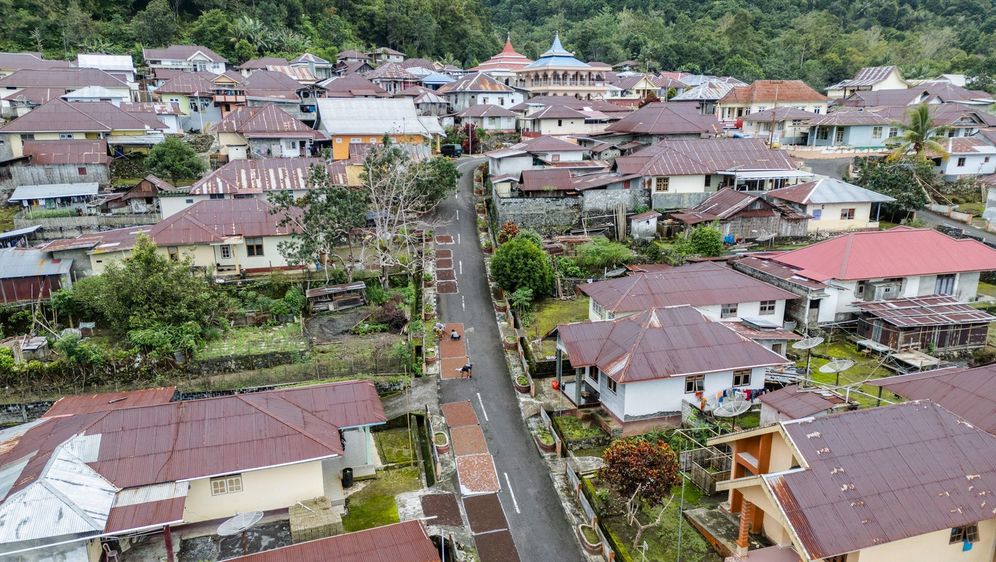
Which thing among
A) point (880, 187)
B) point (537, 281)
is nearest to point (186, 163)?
point (537, 281)

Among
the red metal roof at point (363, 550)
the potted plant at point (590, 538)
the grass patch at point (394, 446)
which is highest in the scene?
the red metal roof at point (363, 550)

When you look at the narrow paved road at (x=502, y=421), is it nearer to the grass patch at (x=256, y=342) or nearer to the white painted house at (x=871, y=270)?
the grass patch at (x=256, y=342)

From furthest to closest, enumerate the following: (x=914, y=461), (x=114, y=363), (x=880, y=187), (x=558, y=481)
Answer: (x=880, y=187) → (x=114, y=363) → (x=558, y=481) → (x=914, y=461)

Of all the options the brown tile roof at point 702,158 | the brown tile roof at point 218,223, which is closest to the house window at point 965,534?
the brown tile roof at point 218,223

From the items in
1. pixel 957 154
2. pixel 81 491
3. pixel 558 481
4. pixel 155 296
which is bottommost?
pixel 558 481

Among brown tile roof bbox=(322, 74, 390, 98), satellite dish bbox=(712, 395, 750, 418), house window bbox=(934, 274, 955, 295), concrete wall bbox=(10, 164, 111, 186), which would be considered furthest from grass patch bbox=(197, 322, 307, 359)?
brown tile roof bbox=(322, 74, 390, 98)

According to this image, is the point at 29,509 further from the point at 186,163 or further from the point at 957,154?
the point at 957,154

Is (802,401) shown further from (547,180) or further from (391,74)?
(391,74)
